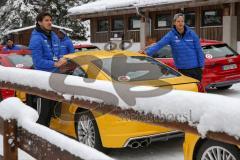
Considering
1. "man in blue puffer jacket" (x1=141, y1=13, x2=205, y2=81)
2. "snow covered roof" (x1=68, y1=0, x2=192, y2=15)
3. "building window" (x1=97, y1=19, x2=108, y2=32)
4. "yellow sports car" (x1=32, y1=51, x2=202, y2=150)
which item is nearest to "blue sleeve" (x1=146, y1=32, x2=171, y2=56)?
"man in blue puffer jacket" (x1=141, y1=13, x2=205, y2=81)

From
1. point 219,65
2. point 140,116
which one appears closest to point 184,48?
point 219,65

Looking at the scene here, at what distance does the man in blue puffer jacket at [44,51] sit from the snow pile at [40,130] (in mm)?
2452

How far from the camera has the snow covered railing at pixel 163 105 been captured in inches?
77.0

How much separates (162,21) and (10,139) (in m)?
19.9

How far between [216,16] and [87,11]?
7796 millimetres

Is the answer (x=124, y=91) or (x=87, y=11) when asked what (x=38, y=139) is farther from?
(x=87, y=11)

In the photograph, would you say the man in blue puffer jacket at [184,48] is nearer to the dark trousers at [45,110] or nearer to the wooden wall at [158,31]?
the dark trousers at [45,110]

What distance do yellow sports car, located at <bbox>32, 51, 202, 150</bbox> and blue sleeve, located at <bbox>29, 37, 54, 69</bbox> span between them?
17.8 inches

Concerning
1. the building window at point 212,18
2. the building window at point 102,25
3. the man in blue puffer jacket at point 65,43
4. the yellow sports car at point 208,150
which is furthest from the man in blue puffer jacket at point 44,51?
the building window at point 102,25

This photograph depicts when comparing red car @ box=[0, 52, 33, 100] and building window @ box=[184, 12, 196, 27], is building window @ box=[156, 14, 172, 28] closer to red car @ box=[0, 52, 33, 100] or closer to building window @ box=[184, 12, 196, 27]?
building window @ box=[184, 12, 196, 27]

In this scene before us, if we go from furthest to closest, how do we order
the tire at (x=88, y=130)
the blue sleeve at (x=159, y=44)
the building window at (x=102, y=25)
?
the building window at (x=102, y=25) → the blue sleeve at (x=159, y=44) → the tire at (x=88, y=130)

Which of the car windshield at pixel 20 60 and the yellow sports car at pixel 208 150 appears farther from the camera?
the car windshield at pixel 20 60

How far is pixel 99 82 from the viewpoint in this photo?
9.96 feet

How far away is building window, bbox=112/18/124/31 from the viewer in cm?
2536
